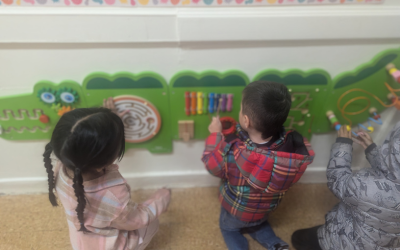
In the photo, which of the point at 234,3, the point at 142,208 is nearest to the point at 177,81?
the point at 234,3

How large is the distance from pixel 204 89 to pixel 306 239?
2.48 ft

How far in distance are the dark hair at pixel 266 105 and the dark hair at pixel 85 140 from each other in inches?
14.9

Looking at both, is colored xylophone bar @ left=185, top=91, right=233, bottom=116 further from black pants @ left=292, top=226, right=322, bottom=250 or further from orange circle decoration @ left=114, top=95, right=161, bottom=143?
black pants @ left=292, top=226, right=322, bottom=250

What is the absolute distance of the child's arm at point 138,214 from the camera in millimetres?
719

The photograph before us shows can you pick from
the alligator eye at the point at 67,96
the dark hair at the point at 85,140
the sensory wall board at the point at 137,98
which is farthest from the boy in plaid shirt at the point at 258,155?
the alligator eye at the point at 67,96

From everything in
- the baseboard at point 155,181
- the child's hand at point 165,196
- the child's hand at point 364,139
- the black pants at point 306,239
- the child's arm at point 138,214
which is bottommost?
the black pants at point 306,239

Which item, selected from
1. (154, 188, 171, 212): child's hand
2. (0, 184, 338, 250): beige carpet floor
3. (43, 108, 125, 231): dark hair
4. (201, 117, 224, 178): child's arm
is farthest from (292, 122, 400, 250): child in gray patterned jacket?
(43, 108, 125, 231): dark hair

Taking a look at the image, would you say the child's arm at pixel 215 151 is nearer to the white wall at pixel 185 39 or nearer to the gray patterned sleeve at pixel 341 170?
the white wall at pixel 185 39

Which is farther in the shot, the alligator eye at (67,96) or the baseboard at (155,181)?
the baseboard at (155,181)

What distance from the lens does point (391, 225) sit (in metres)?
0.72

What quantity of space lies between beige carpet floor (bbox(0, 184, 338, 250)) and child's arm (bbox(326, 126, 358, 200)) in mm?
396

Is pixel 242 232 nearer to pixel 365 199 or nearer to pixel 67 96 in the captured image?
pixel 365 199

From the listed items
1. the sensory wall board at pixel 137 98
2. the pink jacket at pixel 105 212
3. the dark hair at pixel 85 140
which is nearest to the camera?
the dark hair at pixel 85 140

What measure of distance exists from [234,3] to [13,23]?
682mm
